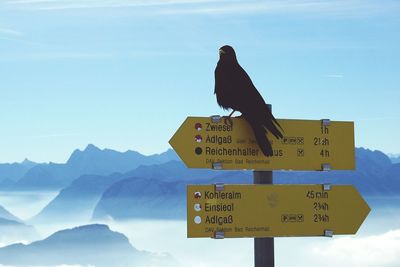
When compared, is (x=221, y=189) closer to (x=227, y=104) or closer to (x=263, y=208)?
(x=263, y=208)

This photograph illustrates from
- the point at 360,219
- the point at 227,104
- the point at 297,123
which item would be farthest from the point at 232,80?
the point at 360,219

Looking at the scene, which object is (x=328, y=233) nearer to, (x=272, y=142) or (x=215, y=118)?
(x=272, y=142)

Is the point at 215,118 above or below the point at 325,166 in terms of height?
above

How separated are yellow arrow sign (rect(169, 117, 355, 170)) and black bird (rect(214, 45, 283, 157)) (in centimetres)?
9

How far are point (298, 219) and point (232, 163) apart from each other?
83cm

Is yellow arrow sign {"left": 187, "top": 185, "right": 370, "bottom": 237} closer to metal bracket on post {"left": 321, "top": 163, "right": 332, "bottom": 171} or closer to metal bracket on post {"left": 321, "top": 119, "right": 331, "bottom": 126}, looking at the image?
metal bracket on post {"left": 321, "top": 163, "right": 332, "bottom": 171}

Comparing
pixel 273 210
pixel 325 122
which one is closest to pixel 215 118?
pixel 273 210

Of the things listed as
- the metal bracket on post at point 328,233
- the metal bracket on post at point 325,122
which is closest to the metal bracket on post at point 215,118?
the metal bracket on post at point 325,122

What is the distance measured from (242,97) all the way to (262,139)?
53cm

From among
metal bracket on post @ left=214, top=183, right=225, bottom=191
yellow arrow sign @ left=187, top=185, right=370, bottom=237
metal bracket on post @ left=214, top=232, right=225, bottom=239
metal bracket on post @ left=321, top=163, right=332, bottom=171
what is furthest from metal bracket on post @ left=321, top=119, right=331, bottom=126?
metal bracket on post @ left=214, top=232, right=225, bottom=239

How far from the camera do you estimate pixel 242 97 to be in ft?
20.9

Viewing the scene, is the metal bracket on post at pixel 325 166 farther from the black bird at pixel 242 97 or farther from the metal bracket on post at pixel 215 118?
the metal bracket on post at pixel 215 118

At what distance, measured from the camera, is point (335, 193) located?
6.39 m

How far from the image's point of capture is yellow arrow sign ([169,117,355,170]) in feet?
19.3
